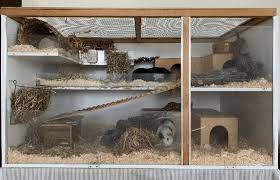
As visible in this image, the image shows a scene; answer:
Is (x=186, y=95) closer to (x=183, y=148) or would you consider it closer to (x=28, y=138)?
(x=183, y=148)

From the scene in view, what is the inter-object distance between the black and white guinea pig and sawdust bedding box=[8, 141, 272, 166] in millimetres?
44

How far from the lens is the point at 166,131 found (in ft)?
6.45

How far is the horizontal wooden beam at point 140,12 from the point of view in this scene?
6.13ft

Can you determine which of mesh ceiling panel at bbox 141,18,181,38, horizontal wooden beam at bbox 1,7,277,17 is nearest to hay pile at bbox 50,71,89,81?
horizontal wooden beam at bbox 1,7,277,17

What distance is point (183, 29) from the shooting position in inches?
74.6

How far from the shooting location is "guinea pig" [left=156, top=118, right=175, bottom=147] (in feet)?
6.40

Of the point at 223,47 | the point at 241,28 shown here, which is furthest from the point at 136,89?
the point at 241,28

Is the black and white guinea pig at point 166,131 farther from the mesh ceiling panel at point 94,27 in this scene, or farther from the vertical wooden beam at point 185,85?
the mesh ceiling panel at point 94,27

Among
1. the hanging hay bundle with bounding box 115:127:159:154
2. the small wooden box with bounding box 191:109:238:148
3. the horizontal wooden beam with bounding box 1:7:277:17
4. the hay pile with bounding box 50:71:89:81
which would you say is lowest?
the hanging hay bundle with bounding box 115:127:159:154

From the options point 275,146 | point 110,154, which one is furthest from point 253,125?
point 110,154

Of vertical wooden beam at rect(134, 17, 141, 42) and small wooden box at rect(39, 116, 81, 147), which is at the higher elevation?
vertical wooden beam at rect(134, 17, 141, 42)

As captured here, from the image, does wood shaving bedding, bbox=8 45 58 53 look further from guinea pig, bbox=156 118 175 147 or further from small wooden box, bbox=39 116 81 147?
guinea pig, bbox=156 118 175 147

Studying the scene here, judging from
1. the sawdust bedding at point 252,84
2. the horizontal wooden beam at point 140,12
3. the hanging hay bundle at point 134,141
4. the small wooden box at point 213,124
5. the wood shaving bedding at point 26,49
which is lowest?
the hanging hay bundle at point 134,141

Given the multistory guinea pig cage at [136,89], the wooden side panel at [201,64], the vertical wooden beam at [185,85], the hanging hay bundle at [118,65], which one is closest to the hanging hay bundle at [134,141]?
the multistory guinea pig cage at [136,89]
